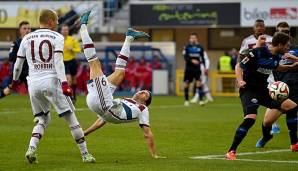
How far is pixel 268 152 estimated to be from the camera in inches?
590

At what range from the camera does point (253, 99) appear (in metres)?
13.9

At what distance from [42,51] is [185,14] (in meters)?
27.9

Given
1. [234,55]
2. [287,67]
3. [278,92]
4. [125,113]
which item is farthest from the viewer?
[234,55]

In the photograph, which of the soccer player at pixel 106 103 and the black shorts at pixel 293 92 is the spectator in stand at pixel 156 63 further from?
the soccer player at pixel 106 103

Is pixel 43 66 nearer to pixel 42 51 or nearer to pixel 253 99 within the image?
pixel 42 51

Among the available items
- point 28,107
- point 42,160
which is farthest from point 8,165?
point 28,107

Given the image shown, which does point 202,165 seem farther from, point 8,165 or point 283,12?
point 283,12

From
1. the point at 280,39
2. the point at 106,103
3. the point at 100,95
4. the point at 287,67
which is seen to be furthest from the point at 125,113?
the point at 287,67

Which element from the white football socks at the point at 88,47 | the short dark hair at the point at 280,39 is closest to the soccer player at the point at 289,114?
the short dark hair at the point at 280,39

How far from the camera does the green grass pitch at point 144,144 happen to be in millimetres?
12704

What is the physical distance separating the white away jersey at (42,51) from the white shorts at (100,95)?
2.87 feet

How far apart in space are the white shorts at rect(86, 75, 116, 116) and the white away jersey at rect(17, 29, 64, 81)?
87cm

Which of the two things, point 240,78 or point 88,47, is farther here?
point 240,78

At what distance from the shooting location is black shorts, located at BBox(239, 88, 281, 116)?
13852 millimetres
